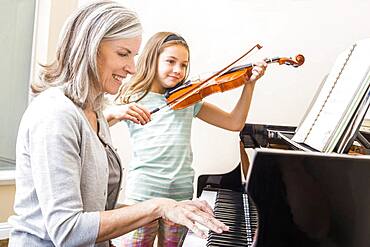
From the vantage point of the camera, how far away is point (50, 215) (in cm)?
97

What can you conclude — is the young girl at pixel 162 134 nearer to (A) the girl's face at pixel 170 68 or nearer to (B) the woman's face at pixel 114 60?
(A) the girl's face at pixel 170 68

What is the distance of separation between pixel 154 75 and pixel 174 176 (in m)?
0.44

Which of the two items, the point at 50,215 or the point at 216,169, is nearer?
the point at 50,215

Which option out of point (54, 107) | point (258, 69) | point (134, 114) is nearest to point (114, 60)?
point (54, 107)

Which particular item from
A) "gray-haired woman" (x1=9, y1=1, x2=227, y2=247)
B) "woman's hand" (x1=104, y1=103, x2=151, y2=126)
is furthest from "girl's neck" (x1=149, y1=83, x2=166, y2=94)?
"gray-haired woman" (x1=9, y1=1, x2=227, y2=247)

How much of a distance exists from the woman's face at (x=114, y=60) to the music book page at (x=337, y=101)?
0.53 meters

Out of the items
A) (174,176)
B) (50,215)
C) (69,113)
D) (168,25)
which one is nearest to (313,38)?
(168,25)

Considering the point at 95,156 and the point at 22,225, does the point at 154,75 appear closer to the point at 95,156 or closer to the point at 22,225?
the point at 95,156

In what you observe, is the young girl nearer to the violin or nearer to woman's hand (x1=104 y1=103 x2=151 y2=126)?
the violin

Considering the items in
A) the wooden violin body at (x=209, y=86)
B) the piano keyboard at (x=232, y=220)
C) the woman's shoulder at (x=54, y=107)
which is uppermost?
the wooden violin body at (x=209, y=86)

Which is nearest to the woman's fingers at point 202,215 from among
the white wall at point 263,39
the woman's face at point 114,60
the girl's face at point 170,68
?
the woman's face at point 114,60

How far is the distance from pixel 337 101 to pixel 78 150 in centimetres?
65

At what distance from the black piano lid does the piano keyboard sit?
0.09 metres

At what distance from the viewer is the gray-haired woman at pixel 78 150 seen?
96cm
